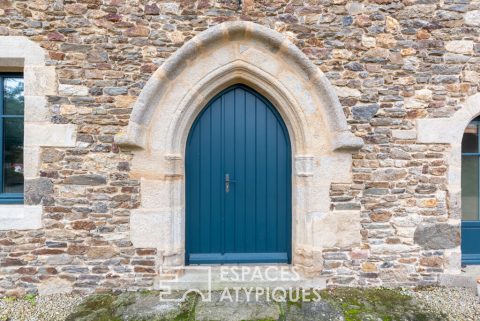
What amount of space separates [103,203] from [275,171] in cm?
204

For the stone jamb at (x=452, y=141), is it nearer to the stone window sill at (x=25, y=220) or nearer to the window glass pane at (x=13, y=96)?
the stone window sill at (x=25, y=220)

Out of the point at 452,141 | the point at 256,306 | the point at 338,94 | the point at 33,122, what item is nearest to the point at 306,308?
the point at 256,306

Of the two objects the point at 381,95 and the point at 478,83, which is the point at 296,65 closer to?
the point at 381,95

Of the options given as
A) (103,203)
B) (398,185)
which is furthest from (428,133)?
(103,203)

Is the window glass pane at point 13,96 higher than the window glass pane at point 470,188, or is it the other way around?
the window glass pane at point 13,96

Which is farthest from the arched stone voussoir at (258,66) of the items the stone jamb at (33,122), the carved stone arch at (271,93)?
the stone jamb at (33,122)

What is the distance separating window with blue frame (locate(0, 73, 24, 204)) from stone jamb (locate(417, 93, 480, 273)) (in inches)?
189

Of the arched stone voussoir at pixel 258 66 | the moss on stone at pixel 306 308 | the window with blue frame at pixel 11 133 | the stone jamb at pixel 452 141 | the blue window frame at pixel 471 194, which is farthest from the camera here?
the blue window frame at pixel 471 194

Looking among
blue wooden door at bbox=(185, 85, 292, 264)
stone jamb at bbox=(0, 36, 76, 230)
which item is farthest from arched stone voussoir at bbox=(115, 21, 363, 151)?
stone jamb at bbox=(0, 36, 76, 230)

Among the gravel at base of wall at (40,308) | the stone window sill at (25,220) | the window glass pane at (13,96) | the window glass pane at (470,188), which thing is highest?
the window glass pane at (13,96)

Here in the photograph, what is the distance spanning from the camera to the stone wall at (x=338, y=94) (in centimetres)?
291

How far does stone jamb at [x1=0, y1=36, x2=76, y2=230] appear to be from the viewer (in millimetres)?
2877

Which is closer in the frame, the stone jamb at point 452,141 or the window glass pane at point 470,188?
the stone jamb at point 452,141

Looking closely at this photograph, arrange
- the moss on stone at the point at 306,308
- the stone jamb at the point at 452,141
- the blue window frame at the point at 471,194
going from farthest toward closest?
1. the blue window frame at the point at 471,194
2. the stone jamb at the point at 452,141
3. the moss on stone at the point at 306,308
